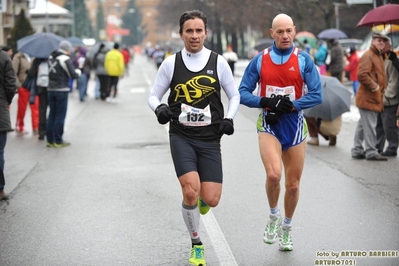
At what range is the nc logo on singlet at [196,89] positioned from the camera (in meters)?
6.46

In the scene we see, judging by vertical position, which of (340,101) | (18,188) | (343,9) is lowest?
(18,188)

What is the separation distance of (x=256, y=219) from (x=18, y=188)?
3.76 m

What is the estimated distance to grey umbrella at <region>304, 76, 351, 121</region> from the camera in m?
14.5

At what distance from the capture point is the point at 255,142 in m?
15.7

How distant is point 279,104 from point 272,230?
1.07 m

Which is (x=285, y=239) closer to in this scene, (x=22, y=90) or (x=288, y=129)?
(x=288, y=129)

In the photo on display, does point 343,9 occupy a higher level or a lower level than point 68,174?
higher

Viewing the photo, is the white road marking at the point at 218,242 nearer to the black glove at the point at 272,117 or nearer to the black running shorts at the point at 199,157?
the black running shorts at the point at 199,157

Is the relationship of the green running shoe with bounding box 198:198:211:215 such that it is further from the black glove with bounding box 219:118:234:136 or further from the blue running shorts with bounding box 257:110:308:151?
the blue running shorts with bounding box 257:110:308:151

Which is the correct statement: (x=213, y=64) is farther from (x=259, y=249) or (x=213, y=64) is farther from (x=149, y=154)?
(x=149, y=154)

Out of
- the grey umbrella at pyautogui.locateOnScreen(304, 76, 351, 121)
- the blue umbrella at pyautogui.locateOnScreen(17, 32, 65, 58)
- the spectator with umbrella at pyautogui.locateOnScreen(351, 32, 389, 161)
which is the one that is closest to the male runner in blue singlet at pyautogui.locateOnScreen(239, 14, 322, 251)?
the spectator with umbrella at pyautogui.locateOnScreen(351, 32, 389, 161)

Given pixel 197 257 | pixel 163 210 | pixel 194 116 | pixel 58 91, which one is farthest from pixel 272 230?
pixel 58 91

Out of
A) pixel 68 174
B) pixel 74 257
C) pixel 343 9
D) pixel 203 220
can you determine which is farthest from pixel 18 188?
pixel 343 9

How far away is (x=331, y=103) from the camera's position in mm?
14578
